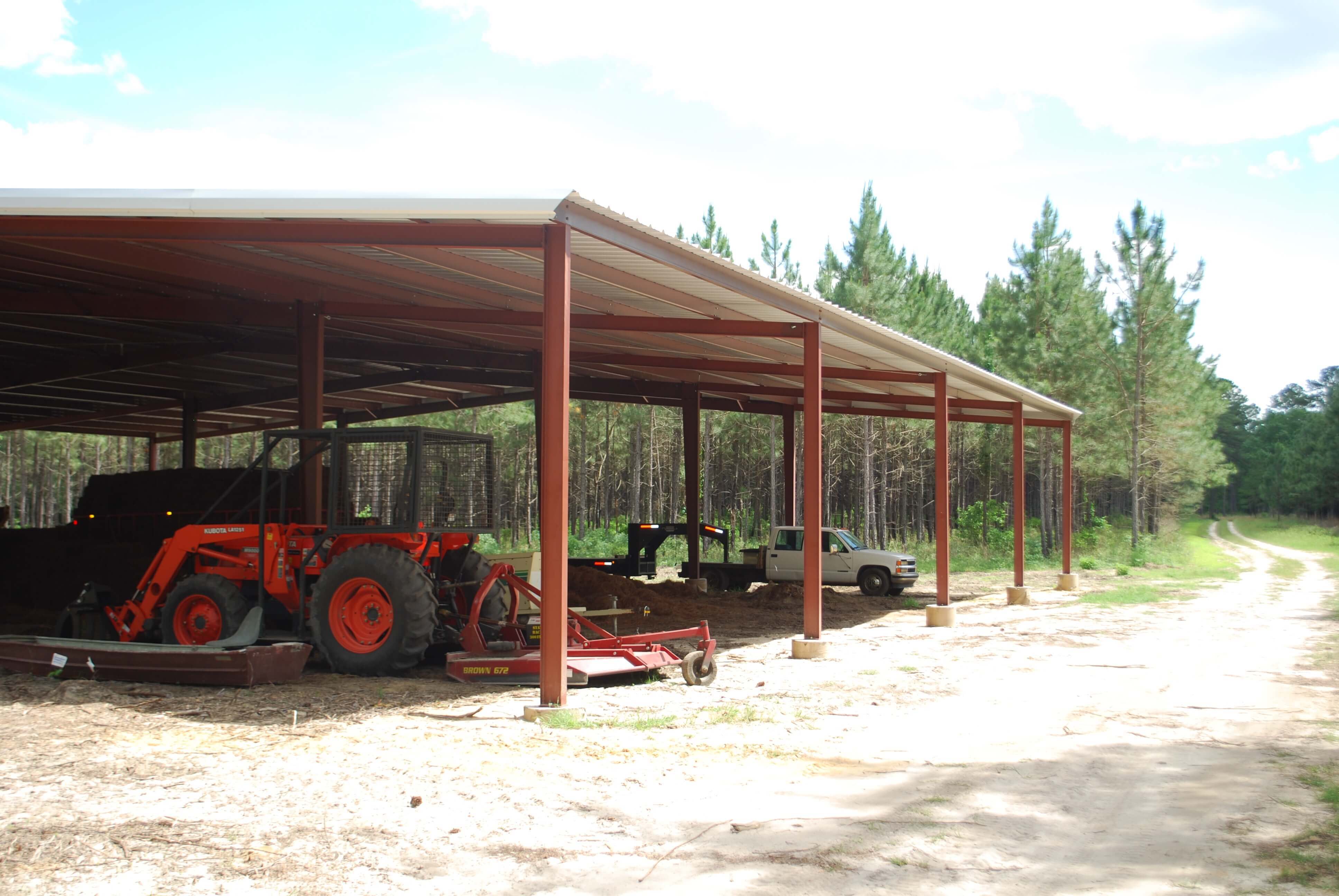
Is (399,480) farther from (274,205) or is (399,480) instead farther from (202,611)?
(274,205)

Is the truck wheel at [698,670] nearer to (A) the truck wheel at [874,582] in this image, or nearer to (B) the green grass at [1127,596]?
(B) the green grass at [1127,596]

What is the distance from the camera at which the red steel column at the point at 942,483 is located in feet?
56.4

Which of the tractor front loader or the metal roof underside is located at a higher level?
the metal roof underside

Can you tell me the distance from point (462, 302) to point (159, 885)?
37.4 ft

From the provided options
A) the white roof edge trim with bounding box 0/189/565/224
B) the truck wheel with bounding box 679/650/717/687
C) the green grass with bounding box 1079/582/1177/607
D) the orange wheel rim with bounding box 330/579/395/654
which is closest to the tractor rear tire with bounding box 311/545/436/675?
the orange wheel rim with bounding box 330/579/395/654

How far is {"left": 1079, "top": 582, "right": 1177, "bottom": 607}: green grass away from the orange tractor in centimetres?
1351

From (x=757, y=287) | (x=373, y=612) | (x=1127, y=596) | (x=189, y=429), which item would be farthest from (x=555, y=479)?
(x=189, y=429)

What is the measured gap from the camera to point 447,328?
1738cm

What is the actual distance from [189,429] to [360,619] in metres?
18.7

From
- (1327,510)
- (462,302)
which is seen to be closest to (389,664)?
(462,302)

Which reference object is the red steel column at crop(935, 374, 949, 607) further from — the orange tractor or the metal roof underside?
the orange tractor

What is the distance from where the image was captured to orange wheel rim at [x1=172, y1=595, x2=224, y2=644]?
10148 millimetres

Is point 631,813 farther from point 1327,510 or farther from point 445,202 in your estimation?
point 1327,510

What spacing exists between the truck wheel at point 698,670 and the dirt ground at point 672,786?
0.21 metres
